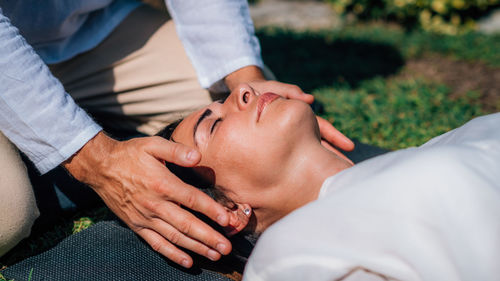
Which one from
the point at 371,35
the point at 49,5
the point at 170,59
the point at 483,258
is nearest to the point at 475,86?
the point at 371,35

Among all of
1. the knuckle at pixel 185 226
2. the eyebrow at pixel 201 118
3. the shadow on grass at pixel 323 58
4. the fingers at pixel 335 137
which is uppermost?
the eyebrow at pixel 201 118

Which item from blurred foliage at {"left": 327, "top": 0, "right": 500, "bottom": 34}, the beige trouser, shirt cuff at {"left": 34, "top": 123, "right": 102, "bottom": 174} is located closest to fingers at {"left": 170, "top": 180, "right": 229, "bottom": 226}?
shirt cuff at {"left": 34, "top": 123, "right": 102, "bottom": 174}

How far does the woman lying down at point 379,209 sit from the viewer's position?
1.35 meters

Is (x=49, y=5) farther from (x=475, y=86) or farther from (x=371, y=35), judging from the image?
(x=371, y=35)

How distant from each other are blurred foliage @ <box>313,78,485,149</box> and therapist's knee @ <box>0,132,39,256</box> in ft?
8.25

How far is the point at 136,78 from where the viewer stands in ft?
9.58

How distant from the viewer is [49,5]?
8.06 ft

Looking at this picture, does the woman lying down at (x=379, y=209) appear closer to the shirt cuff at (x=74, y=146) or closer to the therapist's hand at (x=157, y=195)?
the therapist's hand at (x=157, y=195)

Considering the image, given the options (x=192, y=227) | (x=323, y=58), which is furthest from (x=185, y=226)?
(x=323, y=58)

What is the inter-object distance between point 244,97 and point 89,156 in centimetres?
78

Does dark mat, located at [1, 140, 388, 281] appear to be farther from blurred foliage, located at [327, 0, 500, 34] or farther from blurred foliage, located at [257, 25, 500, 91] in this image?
blurred foliage, located at [327, 0, 500, 34]

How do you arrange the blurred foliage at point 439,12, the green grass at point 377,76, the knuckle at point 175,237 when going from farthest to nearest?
1. the blurred foliage at point 439,12
2. the green grass at point 377,76
3. the knuckle at point 175,237

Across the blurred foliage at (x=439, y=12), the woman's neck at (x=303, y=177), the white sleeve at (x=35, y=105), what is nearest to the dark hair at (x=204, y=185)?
the woman's neck at (x=303, y=177)

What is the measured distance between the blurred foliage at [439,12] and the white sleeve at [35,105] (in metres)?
6.15
